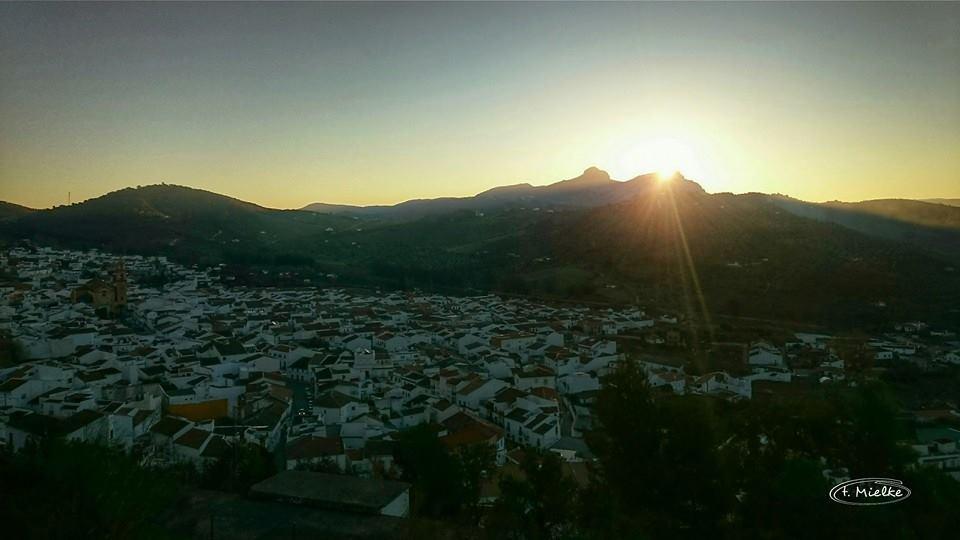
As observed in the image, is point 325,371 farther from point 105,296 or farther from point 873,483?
point 105,296

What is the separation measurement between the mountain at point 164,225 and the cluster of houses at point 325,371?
92.7 feet

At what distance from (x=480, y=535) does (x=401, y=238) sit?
68.7 meters

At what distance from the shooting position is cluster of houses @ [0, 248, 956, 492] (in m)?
14.0

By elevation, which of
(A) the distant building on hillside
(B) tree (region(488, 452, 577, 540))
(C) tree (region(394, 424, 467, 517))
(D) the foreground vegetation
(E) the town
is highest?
(D) the foreground vegetation

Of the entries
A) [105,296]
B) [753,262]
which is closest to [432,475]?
[105,296]

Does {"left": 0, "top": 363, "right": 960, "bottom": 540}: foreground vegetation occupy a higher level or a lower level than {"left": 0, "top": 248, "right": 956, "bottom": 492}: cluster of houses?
higher

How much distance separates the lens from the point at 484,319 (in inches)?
1246

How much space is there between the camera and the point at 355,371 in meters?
20.9

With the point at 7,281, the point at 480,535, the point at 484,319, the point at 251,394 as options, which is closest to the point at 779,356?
the point at 484,319

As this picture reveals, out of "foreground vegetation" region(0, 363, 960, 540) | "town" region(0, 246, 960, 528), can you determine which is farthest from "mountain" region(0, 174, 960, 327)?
"foreground vegetation" region(0, 363, 960, 540)

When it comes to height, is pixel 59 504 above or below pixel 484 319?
above

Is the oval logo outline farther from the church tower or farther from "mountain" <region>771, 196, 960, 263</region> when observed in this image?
"mountain" <region>771, 196, 960, 263</region>

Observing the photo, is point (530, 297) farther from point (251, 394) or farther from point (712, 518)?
point (712, 518)

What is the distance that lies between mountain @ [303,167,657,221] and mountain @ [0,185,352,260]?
3811 cm
